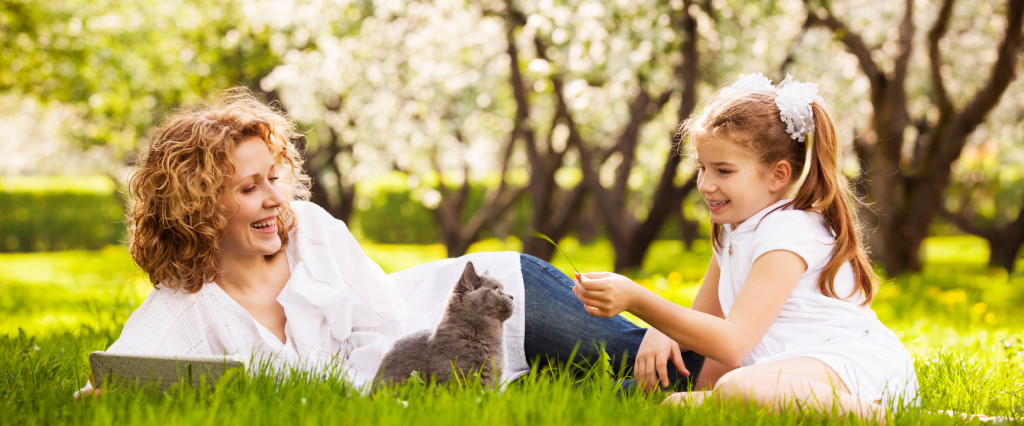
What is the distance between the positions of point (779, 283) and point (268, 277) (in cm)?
190

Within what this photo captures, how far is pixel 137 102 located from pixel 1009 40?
10.9m

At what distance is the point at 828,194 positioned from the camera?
2.78 m

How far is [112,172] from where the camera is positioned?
18.3 m

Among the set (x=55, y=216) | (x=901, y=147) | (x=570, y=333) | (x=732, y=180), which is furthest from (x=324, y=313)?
(x=55, y=216)

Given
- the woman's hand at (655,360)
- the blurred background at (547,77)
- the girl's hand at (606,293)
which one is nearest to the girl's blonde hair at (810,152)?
the woman's hand at (655,360)

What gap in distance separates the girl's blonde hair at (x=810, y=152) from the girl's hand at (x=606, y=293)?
2.23ft

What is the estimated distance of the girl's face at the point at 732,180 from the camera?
2.73 m

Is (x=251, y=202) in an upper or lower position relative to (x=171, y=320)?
upper

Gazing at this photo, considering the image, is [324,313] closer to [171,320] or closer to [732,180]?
[171,320]

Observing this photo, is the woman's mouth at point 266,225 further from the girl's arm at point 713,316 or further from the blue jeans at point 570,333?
the girl's arm at point 713,316

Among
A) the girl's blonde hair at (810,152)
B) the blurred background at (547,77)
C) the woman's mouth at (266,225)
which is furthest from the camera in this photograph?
the blurred background at (547,77)

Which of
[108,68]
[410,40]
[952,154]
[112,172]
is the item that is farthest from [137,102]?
[952,154]

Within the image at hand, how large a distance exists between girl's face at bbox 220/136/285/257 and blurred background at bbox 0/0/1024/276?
3746 mm

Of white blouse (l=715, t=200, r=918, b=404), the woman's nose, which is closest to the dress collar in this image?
white blouse (l=715, t=200, r=918, b=404)
